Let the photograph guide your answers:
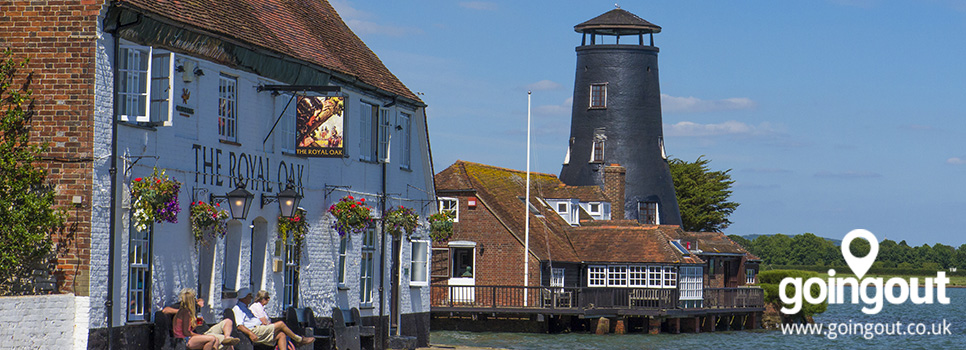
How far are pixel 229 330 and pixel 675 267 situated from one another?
108ft

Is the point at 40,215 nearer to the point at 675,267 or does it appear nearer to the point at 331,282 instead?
the point at 331,282

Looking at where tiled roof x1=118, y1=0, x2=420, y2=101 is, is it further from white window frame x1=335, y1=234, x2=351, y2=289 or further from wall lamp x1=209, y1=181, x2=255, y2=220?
white window frame x1=335, y1=234, x2=351, y2=289

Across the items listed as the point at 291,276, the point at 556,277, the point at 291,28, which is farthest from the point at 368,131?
the point at 556,277

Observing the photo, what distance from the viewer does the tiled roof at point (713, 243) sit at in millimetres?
59156

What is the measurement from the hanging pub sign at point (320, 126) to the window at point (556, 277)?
2838 cm

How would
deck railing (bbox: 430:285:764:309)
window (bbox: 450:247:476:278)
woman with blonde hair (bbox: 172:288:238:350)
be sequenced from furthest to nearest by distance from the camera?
window (bbox: 450:247:476:278)
deck railing (bbox: 430:285:764:309)
woman with blonde hair (bbox: 172:288:238:350)

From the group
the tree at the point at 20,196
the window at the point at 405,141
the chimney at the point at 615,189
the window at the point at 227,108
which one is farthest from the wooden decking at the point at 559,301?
the tree at the point at 20,196

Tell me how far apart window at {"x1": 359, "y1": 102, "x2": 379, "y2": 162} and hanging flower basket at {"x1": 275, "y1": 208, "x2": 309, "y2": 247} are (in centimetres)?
316

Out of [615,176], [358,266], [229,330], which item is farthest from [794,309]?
[229,330]

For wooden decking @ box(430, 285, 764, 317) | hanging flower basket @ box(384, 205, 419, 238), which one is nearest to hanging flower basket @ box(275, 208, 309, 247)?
hanging flower basket @ box(384, 205, 419, 238)

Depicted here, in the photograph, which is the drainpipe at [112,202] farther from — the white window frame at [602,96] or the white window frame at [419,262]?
the white window frame at [602,96]

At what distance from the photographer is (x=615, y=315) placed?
48156 mm

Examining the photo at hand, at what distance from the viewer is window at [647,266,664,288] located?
165 feet

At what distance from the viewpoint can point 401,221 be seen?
93.2 feet
